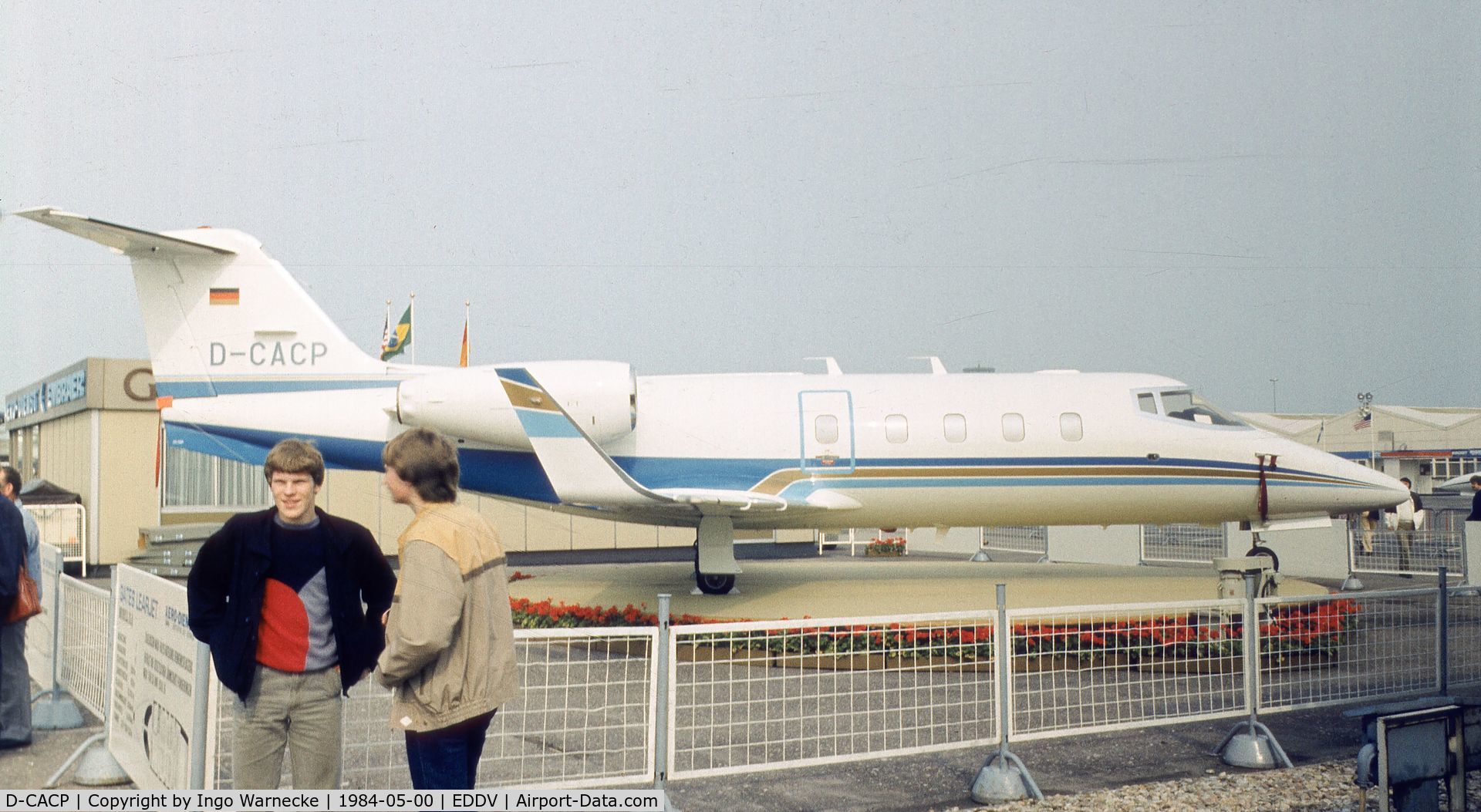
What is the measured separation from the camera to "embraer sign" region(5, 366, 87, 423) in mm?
22312

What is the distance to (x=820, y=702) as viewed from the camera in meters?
7.96

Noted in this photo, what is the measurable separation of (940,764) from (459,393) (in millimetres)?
8235

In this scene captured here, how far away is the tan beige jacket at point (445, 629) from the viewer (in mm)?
3574

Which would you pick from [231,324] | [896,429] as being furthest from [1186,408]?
[231,324]

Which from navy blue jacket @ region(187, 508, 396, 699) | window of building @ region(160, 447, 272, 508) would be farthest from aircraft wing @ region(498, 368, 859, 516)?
window of building @ region(160, 447, 272, 508)

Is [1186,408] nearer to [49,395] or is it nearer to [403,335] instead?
[403,335]

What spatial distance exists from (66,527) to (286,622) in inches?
817

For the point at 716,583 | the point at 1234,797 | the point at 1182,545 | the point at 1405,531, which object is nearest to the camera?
the point at 1234,797

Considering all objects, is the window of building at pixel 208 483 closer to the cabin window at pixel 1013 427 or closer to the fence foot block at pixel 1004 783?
the cabin window at pixel 1013 427

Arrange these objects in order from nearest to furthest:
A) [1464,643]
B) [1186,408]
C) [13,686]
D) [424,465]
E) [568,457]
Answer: [424,465] < [13,686] < [1464,643] < [568,457] < [1186,408]

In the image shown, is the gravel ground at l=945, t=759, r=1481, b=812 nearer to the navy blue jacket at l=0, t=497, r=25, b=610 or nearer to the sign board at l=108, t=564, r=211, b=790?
the sign board at l=108, t=564, r=211, b=790

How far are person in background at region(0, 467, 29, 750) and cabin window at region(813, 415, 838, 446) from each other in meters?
9.21

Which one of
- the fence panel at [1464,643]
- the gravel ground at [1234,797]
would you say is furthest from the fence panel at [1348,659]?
the gravel ground at [1234,797]

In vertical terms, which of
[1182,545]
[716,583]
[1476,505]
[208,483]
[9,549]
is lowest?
[1182,545]
